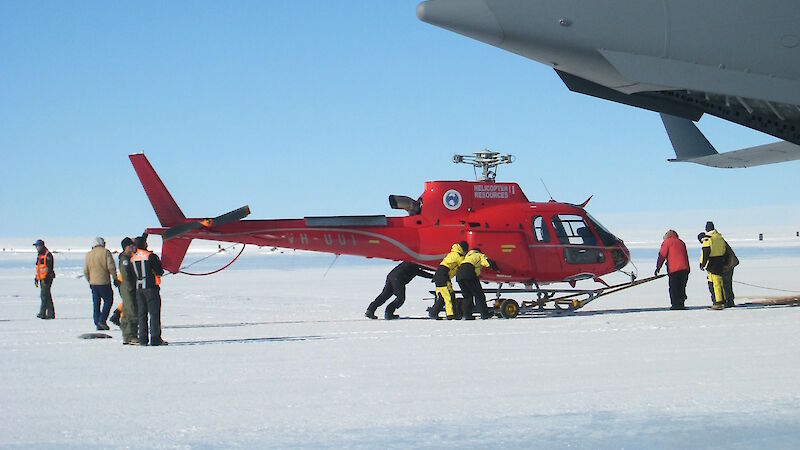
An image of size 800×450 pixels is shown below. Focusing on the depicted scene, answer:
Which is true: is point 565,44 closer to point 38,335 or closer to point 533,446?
point 533,446

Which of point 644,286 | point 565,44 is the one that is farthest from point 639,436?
point 644,286

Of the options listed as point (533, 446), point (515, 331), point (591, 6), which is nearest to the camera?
point (533, 446)

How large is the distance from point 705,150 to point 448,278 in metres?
7.29

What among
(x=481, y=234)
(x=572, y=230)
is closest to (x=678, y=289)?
(x=572, y=230)

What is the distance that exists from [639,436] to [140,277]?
28.0 ft

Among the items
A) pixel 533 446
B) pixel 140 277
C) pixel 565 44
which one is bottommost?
pixel 533 446

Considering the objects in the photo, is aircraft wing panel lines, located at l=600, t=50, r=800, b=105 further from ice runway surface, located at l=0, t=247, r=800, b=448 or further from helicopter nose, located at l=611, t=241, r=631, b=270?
helicopter nose, located at l=611, t=241, r=631, b=270

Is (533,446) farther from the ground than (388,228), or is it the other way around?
(388,228)

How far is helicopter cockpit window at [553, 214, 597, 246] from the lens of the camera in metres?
18.5

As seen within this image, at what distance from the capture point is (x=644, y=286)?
1134 inches

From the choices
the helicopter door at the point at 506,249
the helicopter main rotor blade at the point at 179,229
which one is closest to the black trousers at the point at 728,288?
the helicopter door at the point at 506,249

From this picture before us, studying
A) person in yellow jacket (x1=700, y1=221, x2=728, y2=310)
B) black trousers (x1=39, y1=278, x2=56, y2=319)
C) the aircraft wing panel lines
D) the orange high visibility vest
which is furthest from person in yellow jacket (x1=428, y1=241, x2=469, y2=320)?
the orange high visibility vest

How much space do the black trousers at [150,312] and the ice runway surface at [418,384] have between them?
47 centimetres

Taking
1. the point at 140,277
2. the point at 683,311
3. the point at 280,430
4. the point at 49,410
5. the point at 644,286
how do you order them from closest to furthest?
the point at 280,430 < the point at 49,410 < the point at 140,277 < the point at 683,311 < the point at 644,286
